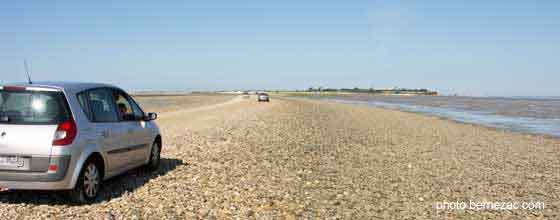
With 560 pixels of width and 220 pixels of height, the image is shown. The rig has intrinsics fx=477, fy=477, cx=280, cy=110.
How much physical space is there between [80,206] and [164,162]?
4426 millimetres

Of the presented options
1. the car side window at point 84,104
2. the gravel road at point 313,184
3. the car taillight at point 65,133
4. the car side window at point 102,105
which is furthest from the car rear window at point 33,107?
the gravel road at point 313,184

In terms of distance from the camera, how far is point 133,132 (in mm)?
8977

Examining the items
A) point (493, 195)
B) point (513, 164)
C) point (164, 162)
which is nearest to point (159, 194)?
point (164, 162)

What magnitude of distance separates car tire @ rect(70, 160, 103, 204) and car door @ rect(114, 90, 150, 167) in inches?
47.3

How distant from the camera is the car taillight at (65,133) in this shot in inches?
264

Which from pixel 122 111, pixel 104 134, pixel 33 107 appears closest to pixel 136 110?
pixel 122 111

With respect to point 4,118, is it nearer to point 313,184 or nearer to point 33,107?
point 33,107

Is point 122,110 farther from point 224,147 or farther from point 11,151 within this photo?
point 224,147

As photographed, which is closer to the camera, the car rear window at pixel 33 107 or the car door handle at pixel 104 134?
the car rear window at pixel 33 107

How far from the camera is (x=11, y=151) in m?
6.66

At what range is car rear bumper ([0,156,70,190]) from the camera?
6.69 m

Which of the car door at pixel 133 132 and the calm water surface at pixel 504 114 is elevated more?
the car door at pixel 133 132

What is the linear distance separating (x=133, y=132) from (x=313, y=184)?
3587 millimetres

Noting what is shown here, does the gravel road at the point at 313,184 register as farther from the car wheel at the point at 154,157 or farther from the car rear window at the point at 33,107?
the car rear window at the point at 33,107
